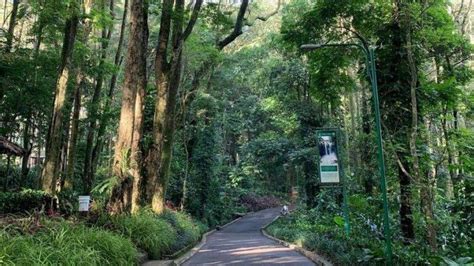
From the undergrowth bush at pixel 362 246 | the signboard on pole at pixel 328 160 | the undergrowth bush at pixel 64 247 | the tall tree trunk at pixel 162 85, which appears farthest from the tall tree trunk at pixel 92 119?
the undergrowth bush at pixel 64 247

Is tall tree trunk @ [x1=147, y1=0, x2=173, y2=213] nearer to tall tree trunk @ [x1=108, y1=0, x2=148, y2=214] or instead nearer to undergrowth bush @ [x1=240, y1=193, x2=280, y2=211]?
tall tree trunk @ [x1=108, y1=0, x2=148, y2=214]

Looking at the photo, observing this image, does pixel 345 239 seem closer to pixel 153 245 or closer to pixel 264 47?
pixel 153 245

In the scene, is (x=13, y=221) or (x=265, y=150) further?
(x=265, y=150)

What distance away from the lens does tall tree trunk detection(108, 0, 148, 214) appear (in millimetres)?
11727

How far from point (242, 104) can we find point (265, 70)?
472 inches

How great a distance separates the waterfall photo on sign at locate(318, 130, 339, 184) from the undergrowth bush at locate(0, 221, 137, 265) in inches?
312

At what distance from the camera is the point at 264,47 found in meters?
31.5

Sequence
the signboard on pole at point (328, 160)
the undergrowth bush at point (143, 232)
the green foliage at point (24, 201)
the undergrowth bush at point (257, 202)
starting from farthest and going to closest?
1. the undergrowth bush at point (257, 202)
2. the signboard on pole at point (328, 160)
3. the green foliage at point (24, 201)
4. the undergrowth bush at point (143, 232)

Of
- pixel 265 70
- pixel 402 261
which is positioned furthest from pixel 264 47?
pixel 402 261

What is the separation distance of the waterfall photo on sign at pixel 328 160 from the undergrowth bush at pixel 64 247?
7935 mm

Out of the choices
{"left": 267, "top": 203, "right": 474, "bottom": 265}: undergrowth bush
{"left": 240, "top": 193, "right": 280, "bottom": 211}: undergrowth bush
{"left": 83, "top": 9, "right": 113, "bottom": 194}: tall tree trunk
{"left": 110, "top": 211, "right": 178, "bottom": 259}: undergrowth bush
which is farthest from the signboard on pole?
{"left": 240, "top": 193, "right": 280, "bottom": 211}: undergrowth bush

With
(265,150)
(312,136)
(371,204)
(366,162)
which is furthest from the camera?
(265,150)

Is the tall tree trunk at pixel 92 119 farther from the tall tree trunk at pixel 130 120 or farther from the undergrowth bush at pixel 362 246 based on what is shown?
the undergrowth bush at pixel 362 246

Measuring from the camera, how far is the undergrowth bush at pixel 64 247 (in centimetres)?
617
